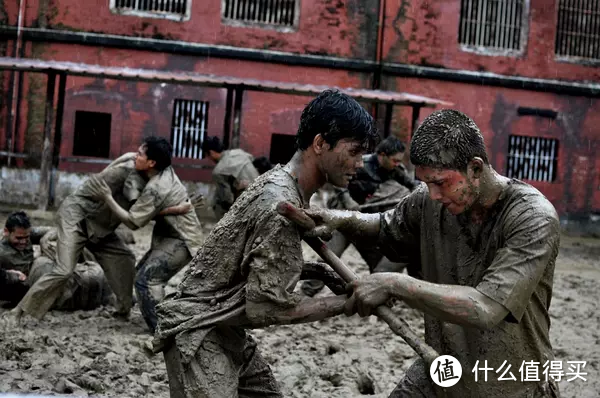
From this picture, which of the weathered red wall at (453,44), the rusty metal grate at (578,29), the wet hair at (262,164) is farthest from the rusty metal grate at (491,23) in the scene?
the wet hair at (262,164)

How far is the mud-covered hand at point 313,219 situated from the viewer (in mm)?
3822

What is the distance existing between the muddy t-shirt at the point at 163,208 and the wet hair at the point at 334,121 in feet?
14.0

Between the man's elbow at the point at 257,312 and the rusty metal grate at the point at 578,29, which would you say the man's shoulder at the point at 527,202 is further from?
the rusty metal grate at the point at 578,29

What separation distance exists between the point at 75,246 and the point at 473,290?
5.43m

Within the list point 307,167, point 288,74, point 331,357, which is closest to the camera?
point 307,167

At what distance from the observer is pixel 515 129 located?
19.5m

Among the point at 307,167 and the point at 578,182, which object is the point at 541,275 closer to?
the point at 307,167

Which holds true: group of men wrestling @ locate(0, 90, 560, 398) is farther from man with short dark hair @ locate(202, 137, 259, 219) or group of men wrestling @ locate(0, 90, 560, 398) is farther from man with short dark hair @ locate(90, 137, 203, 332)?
man with short dark hair @ locate(202, 137, 259, 219)

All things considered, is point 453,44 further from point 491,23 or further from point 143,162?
point 143,162

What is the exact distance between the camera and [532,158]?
1972cm

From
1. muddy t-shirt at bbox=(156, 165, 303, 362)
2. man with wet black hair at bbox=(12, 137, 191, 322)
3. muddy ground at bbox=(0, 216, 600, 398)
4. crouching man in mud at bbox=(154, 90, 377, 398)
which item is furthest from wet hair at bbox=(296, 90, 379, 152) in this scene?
man with wet black hair at bbox=(12, 137, 191, 322)

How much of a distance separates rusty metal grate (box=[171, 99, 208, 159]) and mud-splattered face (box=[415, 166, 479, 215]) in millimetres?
14112

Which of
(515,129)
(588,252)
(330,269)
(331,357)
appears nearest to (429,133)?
(330,269)

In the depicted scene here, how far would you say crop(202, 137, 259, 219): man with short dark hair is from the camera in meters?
12.0
